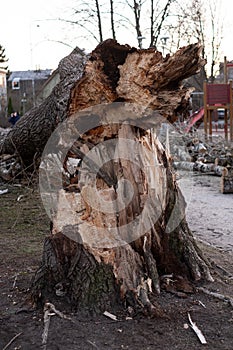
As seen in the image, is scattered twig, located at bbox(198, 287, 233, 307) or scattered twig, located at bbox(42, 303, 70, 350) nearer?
scattered twig, located at bbox(42, 303, 70, 350)

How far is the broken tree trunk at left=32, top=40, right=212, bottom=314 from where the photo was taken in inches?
133

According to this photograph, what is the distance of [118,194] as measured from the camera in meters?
3.61

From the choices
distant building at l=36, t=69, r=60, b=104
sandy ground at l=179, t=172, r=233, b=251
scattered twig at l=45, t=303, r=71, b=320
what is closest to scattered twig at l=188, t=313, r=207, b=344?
scattered twig at l=45, t=303, r=71, b=320

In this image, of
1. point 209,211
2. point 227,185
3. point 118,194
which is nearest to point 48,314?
point 118,194

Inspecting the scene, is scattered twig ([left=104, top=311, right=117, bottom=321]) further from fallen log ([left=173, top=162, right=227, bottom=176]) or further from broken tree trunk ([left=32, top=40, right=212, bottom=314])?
fallen log ([left=173, top=162, right=227, bottom=176])

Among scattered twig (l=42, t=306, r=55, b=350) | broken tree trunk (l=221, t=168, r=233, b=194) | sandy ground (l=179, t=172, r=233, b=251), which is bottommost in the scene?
sandy ground (l=179, t=172, r=233, b=251)

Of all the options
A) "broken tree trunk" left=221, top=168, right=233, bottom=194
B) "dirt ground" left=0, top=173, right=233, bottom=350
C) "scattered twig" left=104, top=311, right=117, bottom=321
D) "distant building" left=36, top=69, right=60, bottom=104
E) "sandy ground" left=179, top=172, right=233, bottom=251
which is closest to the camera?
"dirt ground" left=0, top=173, right=233, bottom=350

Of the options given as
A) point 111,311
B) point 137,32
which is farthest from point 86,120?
point 137,32

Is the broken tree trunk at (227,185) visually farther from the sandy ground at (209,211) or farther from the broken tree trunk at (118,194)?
the broken tree trunk at (118,194)

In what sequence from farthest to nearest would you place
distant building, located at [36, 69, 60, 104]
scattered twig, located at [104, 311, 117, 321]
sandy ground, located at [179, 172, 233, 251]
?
distant building, located at [36, 69, 60, 104] < sandy ground, located at [179, 172, 233, 251] < scattered twig, located at [104, 311, 117, 321]

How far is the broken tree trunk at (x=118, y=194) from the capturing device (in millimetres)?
3391

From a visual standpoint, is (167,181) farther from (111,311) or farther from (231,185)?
(231,185)

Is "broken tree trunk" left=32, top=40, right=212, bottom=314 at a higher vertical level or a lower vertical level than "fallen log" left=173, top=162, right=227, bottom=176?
higher

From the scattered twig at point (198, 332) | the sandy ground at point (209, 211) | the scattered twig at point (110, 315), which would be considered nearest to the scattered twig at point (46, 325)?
the scattered twig at point (110, 315)
